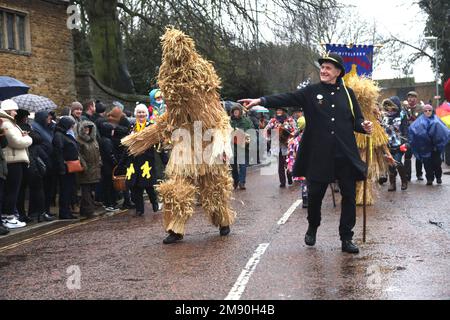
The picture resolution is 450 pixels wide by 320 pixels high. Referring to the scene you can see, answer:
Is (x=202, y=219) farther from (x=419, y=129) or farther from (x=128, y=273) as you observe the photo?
(x=419, y=129)

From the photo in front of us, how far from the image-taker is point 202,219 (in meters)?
10.8

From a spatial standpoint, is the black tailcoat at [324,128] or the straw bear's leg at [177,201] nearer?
the black tailcoat at [324,128]

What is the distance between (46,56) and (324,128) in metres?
15.5

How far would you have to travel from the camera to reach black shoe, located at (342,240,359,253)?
7.45 metres

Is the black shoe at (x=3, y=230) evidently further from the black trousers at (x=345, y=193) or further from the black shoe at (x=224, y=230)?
the black trousers at (x=345, y=193)

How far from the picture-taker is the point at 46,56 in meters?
21.3

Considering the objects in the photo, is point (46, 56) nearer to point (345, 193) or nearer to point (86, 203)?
point (86, 203)

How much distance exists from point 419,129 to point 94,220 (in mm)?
7959

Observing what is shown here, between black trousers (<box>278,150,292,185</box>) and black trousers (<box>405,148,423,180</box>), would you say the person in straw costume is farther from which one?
black trousers (<box>405,148,423,180</box>)

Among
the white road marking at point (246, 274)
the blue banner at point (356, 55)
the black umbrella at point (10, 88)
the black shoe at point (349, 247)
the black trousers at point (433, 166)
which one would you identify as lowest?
the white road marking at point (246, 274)

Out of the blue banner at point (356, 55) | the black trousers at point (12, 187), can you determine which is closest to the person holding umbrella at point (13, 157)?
the black trousers at point (12, 187)

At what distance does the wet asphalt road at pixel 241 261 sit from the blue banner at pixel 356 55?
4.51 m

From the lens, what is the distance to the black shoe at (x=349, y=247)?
7.45 m
